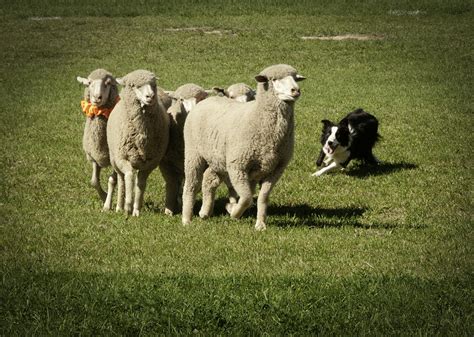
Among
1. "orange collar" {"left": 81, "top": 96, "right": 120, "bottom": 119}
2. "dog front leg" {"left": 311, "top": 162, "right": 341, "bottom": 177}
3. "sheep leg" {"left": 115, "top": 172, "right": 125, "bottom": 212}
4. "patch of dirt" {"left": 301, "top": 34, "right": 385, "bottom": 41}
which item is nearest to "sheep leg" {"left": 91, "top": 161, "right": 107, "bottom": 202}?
"sheep leg" {"left": 115, "top": 172, "right": 125, "bottom": 212}

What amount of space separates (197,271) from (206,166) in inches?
95.6

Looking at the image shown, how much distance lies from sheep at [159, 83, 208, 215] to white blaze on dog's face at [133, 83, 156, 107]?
0.92 metres

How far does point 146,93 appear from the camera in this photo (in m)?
10.2

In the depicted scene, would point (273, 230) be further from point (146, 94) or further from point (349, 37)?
point (349, 37)

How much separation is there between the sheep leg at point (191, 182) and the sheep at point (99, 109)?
4.52 feet

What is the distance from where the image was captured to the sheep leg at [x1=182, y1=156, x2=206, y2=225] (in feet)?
34.0

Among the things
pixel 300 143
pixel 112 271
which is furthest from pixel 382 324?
pixel 300 143

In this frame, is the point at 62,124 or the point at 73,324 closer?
the point at 73,324

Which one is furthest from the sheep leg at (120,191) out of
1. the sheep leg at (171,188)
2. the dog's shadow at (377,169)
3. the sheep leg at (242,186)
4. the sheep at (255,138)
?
the dog's shadow at (377,169)

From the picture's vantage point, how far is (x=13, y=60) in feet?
84.8

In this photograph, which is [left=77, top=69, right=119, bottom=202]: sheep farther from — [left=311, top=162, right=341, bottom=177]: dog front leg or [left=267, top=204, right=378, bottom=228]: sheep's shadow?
[left=311, top=162, right=341, bottom=177]: dog front leg

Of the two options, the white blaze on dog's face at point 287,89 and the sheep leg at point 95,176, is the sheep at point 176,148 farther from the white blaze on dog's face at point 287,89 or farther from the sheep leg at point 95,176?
the white blaze on dog's face at point 287,89

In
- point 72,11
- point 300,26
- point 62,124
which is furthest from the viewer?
point 72,11

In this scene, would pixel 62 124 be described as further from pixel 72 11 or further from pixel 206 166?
pixel 72 11
